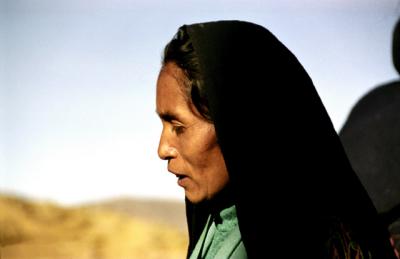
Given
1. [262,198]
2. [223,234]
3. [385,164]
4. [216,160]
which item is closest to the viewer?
[262,198]

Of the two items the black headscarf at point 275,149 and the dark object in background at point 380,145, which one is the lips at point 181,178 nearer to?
the black headscarf at point 275,149

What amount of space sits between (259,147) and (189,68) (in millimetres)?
284

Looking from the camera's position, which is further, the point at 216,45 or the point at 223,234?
the point at 223,234

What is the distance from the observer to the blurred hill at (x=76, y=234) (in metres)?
19.4

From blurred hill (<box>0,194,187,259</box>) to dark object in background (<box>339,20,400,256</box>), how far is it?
1579cm

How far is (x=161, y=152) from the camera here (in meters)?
1.60

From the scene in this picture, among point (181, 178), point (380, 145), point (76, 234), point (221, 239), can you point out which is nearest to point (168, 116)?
point (181, 178)

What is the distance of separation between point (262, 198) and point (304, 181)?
13cm

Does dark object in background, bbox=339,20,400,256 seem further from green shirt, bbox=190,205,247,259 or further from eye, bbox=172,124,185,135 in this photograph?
eye, bbox=172,124,185,135

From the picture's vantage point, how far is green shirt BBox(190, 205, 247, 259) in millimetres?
1650

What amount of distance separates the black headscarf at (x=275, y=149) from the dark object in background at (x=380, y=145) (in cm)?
118

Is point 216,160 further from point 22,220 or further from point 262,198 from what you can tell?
point 22,220

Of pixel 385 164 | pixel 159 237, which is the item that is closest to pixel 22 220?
pixel 159 237

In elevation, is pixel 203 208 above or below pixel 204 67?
below
